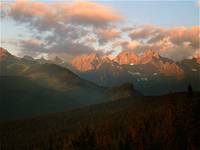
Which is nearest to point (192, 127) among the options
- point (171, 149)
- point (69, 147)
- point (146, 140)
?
point (171, 149)

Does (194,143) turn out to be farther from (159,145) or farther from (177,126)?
(159,145)

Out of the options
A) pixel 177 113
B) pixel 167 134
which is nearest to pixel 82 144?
pixel 177 113

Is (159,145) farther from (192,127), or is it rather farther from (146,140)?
(192,127)

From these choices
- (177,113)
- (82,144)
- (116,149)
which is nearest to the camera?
(82,144)

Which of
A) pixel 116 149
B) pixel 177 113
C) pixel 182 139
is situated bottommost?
pixel 116 149

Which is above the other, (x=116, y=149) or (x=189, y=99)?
(x=189, y=99)

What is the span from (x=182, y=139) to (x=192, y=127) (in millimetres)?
14253

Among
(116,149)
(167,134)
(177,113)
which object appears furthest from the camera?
(116,149)

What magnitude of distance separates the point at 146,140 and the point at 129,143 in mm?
9802

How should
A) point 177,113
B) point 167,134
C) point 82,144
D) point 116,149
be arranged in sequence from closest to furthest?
point 82,144 < point 177,113 < point 167,134 < point 116,149

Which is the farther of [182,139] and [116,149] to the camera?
[116,149]

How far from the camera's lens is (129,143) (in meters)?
196

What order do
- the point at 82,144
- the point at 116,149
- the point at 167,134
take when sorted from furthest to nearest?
the point at 116,149, the point at 167,134, the point at 82,144

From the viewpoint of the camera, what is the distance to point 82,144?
5369 inches
